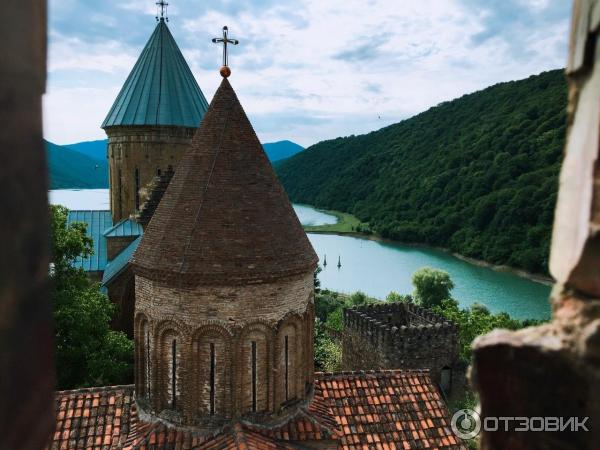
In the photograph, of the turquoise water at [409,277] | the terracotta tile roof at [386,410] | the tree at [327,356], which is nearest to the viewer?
the terracotta tile roof at [386,410]

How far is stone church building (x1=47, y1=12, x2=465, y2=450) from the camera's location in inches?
267

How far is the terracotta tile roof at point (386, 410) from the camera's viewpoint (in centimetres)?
759

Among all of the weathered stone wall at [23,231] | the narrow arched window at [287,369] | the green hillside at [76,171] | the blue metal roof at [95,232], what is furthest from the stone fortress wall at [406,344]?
the green hillside at [76,171]

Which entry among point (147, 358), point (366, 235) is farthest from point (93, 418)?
point (366, 235)

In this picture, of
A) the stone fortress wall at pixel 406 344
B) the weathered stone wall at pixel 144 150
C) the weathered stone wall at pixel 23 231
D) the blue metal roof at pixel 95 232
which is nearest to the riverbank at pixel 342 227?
the blue metal roof at pixel 95 232

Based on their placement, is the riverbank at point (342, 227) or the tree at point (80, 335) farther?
the riverbank at point (342, 227)

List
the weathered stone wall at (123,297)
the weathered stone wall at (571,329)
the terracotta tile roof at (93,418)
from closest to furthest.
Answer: the weathered stone wall at (571,329) → the terracotta tile roof at (93,418) → the weathered stone wall at (123,297)

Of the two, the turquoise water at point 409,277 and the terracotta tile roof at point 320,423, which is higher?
the terracotta tile roof at point 320,423

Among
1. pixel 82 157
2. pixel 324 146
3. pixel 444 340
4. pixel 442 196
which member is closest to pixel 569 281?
pixel 444 340

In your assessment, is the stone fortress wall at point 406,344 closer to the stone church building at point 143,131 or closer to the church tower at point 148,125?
the stone church building at point 143,131

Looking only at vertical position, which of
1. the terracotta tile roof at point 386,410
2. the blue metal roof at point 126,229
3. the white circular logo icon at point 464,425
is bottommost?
the white circular logo icon at point 464,425

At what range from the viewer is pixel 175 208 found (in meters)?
7.11

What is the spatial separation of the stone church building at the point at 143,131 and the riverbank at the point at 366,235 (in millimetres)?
28556

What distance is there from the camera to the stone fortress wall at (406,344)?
16641 mm
